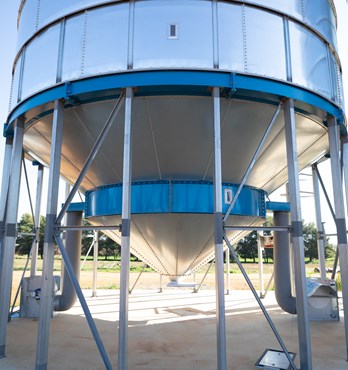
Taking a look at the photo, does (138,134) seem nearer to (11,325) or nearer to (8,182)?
(8,182)

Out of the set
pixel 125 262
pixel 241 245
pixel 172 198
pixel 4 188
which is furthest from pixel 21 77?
pixel 241 245

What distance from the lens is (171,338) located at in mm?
8586

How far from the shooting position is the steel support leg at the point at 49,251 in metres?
6.25

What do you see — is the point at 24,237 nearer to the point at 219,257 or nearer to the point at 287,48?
the point at 219,257

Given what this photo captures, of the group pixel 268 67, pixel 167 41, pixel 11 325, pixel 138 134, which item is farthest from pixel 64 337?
pixel 268 67

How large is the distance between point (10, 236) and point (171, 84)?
193 inches

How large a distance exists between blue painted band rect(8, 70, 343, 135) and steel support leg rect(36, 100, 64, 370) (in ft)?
1.44

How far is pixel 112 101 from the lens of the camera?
23.6 ft

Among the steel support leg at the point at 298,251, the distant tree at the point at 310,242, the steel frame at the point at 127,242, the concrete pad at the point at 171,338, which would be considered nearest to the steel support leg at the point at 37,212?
the concrete pad at the point at 171,338

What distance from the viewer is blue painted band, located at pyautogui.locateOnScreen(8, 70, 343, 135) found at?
6.58 m

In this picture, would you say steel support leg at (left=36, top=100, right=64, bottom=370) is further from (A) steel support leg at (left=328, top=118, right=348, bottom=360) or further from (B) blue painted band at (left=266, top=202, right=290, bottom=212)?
(B) blue painted band at (left=266, top=202, right=290, bottom=212)

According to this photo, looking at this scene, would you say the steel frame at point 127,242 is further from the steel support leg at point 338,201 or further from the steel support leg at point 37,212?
the steel support leg at point 37,212

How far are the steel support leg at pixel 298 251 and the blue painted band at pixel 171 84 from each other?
434 mm

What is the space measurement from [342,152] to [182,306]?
773 centimetres
